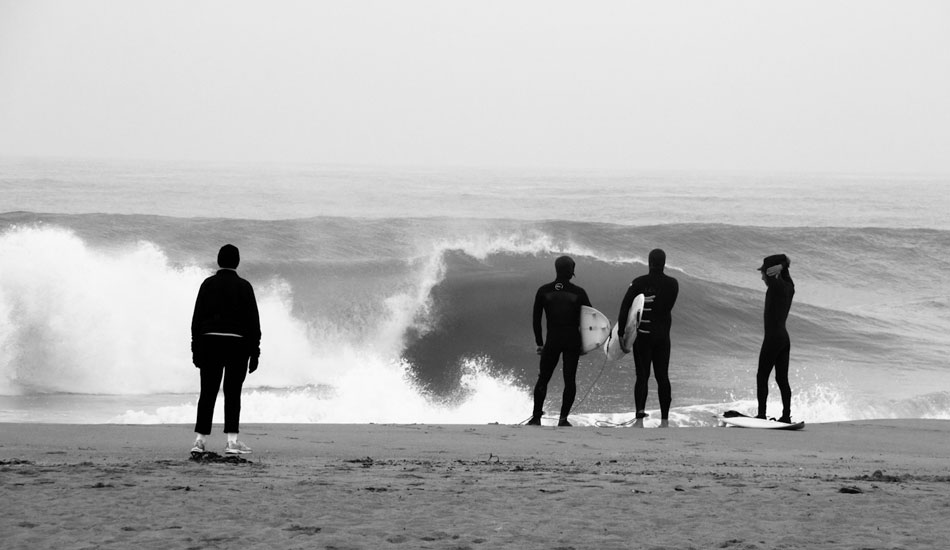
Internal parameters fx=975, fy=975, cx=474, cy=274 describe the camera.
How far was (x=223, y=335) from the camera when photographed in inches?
220

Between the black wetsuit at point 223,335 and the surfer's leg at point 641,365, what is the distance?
360cm

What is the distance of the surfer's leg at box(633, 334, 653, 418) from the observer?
8.09 metres

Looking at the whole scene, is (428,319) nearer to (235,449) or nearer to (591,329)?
(591,329)

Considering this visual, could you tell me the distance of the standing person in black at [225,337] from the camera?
220 inches

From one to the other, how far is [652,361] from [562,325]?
94 cm

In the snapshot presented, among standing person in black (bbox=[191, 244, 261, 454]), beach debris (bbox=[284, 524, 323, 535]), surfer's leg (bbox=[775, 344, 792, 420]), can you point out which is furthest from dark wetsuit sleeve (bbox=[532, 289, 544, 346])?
beach debris (bbox=[284, 524, 323, 535])

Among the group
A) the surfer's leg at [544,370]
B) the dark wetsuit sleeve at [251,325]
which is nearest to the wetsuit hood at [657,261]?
the surfer's leg at [544,370]

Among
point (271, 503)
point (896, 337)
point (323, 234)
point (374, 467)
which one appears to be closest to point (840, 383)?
point (896, 337)

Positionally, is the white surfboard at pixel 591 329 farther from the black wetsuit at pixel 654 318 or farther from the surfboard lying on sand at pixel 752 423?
the surfboard lying on sand at pixel 752 423

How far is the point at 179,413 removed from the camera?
9.88m

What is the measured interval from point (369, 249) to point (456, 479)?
20758 mm

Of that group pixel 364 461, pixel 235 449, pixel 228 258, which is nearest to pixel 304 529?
pixel 364 461

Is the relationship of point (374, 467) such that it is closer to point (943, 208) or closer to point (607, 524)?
point (607, 524)

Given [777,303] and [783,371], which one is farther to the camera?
[783,371]
